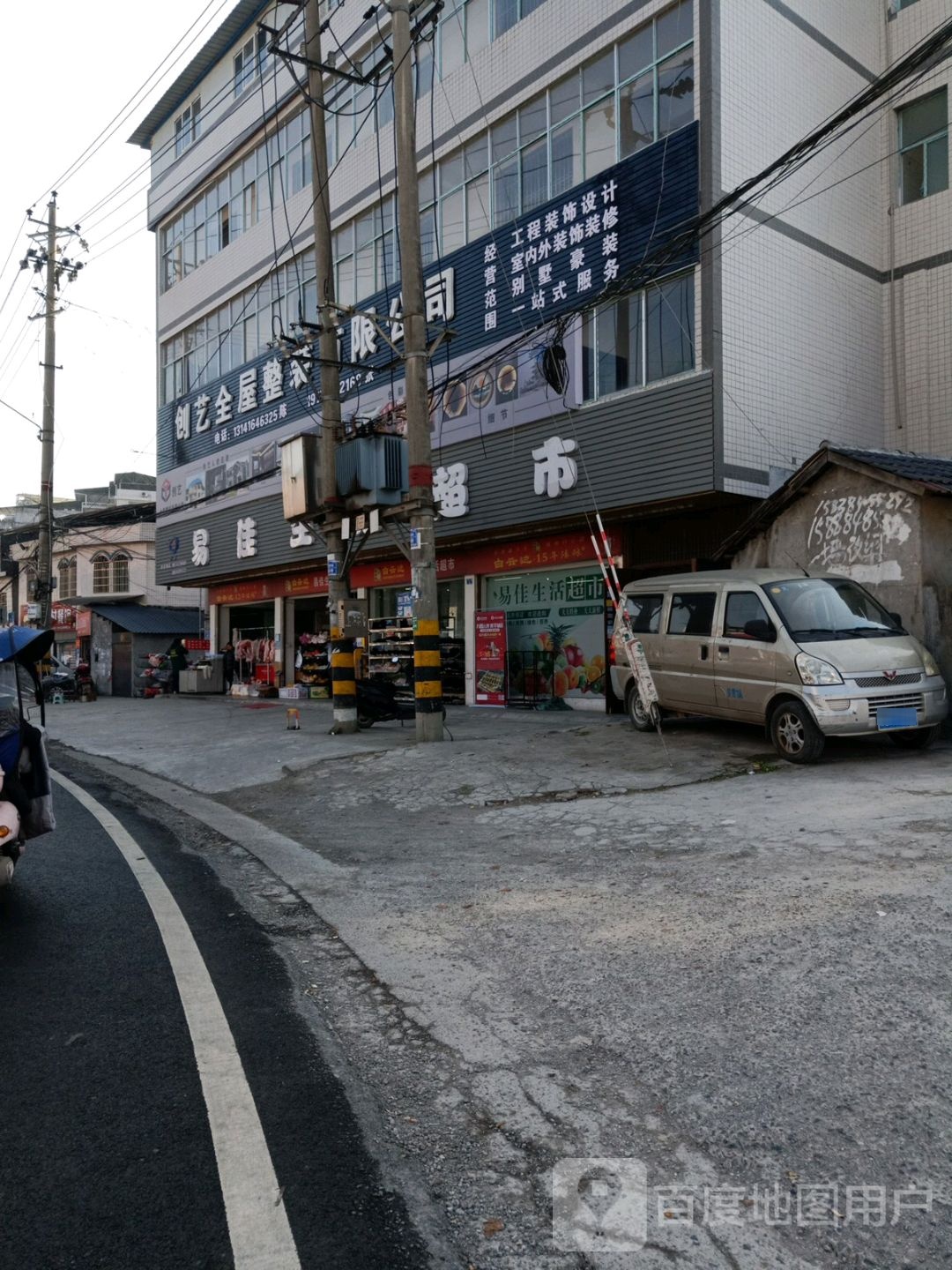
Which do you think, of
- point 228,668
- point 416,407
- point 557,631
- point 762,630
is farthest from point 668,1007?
point 228,668

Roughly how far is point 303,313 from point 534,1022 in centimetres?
2079

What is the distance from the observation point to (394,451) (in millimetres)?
13648

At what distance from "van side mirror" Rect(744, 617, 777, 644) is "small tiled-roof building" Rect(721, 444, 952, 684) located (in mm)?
956

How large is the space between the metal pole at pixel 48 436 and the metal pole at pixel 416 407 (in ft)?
62.4

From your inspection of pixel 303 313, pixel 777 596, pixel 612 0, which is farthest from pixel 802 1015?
pixel 303 313

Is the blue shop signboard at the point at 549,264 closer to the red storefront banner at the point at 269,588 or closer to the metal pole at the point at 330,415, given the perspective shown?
the metal pole at the point at 330,415

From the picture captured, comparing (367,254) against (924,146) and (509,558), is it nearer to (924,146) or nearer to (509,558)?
(509,558)

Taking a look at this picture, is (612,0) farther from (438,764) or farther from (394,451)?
(438,764)

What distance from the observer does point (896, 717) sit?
8.88 metres

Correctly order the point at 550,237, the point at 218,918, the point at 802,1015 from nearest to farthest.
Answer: the point at 802,1015 → the point at 218,918 → the point at 550,237

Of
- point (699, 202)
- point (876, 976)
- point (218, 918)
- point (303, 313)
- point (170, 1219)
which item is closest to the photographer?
point (170, 1219)

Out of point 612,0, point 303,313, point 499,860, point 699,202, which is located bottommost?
point 499,860

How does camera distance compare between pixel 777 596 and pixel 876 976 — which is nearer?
pixel 876 976

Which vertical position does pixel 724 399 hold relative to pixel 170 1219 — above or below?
above
